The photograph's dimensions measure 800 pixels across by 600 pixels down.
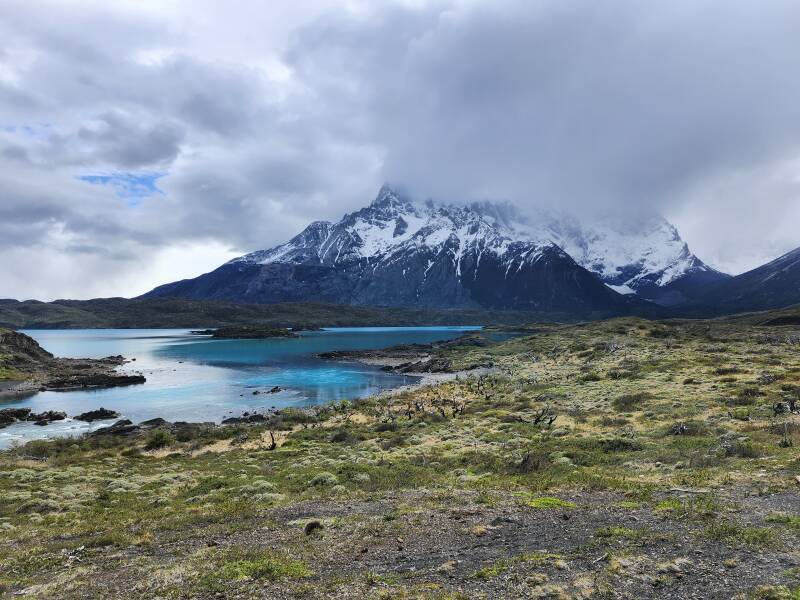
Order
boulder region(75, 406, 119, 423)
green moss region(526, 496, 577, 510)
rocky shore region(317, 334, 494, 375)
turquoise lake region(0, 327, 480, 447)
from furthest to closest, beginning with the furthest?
1. rocky shore region(317, 334, 494, 375)
2. turquoise lake region(0, 327, 480, 447)
3. boulder region(75, 406, 119, 423)
4. green moss region(526, 496, 577, 510)

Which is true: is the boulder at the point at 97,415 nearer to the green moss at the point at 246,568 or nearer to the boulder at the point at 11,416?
the boulder at the point at 11,416

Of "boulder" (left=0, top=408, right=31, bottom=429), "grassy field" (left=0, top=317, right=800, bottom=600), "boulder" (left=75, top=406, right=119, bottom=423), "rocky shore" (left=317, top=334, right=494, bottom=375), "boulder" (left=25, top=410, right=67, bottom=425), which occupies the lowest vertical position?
"rocky shore" (left=317, top=334, right=494, bottom=375)

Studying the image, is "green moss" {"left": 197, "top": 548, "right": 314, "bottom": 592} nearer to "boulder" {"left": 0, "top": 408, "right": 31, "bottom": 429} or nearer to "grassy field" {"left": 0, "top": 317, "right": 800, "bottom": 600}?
"grassy field" {"left": 0, "top": 317, "right": 800, "bottom": 600}

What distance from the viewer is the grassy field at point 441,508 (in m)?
12.2

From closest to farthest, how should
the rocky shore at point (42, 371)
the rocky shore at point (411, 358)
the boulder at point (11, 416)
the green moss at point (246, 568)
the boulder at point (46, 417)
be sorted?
1. the green moss at point (246, 568)
2. the boulder at point (11, 416)
3. the boulder at point (46, 417)
4. the rocky shore at point (42, 371)
5. the rocky shore at point (411, 358)

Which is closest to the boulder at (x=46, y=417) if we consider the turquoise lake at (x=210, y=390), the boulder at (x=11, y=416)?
the boulder at (x=11, y=416)

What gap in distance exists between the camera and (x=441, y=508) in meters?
18.3

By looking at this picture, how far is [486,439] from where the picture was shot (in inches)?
1348

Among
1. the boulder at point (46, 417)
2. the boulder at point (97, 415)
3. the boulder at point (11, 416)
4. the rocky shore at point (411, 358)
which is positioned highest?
the boulder at point (11, 416)

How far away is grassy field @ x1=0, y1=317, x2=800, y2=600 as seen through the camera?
480 inches

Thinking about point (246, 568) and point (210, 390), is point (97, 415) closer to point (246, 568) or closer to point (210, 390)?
point (210, 390)

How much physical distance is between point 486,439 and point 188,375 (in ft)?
296

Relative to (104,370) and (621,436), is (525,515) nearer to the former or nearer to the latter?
(621,436)

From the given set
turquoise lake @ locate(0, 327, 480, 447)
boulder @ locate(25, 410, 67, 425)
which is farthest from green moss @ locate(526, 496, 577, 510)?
boulder @ locate(25, 410, 67, 425)
